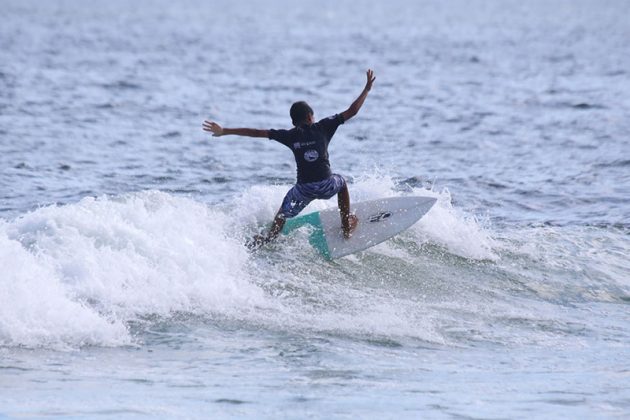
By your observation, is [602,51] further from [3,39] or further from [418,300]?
[418,300]

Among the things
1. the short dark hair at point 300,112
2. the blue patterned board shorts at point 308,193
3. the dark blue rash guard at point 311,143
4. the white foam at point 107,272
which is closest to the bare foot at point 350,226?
the blue patterned board shorts at point 308,193

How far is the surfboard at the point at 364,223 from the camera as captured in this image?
12055 millimetres

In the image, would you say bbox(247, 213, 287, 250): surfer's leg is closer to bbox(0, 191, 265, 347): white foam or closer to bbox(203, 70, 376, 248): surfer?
bbox(203, 70, 376, 248): surfer

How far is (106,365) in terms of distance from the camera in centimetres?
862

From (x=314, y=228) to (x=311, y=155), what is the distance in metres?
1.09

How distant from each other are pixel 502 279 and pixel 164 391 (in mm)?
5005

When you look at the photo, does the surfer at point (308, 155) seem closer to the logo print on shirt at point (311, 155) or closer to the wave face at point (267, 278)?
the logo print on shirt at point (311, 155)

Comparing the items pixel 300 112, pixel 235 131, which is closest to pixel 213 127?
pixel 235 131

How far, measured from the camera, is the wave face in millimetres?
9617

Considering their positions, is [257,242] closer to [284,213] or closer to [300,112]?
[284,213]

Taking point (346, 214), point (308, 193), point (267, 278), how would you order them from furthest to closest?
point (346, 214), point (308, 193), point (267, 278)

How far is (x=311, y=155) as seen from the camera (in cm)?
1139

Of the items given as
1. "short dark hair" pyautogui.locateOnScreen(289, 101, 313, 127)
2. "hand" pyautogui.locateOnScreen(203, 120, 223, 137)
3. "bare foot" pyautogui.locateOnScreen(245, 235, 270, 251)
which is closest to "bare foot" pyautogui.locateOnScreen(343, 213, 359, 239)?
"bare foot" pyautogui.locateOnScreen(245, 235, 270, 251)

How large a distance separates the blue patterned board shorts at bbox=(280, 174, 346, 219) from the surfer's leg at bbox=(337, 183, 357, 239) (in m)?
0.13
